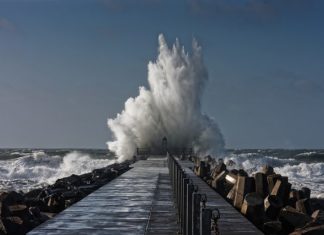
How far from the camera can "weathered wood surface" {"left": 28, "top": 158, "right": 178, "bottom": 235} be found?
918 cm

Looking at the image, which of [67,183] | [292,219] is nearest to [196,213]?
[292,219]

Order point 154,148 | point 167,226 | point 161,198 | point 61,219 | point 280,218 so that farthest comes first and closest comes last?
point 154,148 → point 161,198 → point 280,218 → point 61,219 → point 167,226

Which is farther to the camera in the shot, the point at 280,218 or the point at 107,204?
the point at 107,204

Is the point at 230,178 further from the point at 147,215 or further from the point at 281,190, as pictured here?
the point at 147,215

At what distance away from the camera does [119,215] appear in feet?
35.3

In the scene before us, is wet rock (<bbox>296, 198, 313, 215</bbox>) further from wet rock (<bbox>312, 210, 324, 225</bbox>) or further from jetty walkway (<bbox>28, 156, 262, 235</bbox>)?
jetty walkway (<bbox>28, 156, 262, 235</bbox>)

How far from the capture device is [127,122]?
2201 inches

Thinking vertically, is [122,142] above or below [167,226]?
above

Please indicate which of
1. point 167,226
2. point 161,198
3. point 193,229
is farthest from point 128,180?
point 193,229

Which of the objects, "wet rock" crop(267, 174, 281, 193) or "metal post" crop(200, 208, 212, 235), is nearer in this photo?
"metal post" crop(200, 208, 212, 235)

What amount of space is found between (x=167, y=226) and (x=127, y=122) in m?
46.5

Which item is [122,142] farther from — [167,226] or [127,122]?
[167,226]

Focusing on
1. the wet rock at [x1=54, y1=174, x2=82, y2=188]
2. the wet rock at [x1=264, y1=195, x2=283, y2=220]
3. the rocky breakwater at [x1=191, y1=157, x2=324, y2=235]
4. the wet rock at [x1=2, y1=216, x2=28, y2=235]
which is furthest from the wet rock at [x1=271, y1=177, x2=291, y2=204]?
the wet rock at [x1=54, y1=174, x2=82, y2=188]

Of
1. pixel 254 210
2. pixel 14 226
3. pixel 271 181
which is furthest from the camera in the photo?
pixel 271 181
